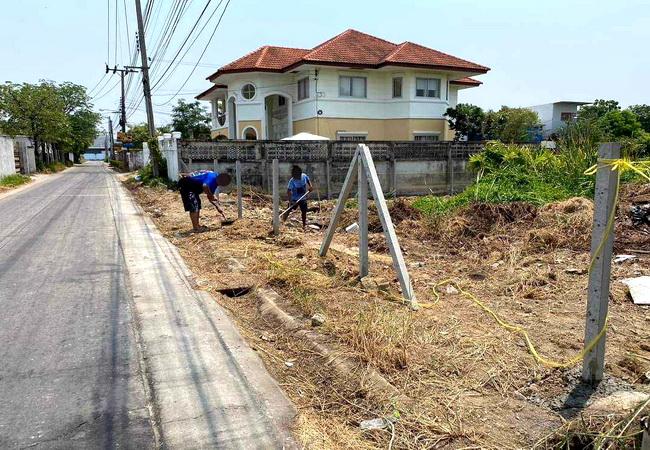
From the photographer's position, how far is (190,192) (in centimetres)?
977

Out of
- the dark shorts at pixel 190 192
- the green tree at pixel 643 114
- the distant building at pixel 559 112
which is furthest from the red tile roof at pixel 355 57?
the green tree at pixel 643 114

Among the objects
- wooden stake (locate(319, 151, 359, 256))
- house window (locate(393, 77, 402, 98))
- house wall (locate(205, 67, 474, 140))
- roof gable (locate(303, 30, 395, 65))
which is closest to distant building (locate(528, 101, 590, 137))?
house wall (locate(205, 67, 474, 140))

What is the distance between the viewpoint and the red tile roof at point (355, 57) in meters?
24.2

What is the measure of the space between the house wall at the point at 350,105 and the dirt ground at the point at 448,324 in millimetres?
16946

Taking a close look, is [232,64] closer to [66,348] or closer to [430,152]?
[430,152]

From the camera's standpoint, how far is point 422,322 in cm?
441

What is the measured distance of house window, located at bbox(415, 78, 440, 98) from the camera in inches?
1008

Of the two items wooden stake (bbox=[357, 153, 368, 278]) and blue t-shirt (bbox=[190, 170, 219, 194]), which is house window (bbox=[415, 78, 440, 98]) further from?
wooden stake (bbox=[357, 153, 368, 278])

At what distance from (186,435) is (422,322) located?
2289 millimetres

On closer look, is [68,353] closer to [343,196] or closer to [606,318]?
[343,196]

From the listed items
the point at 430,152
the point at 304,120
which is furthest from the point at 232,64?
the point at 430,152

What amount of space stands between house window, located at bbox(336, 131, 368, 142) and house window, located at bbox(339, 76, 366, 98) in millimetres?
1886

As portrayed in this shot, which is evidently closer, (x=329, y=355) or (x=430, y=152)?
(x=329, y=355)

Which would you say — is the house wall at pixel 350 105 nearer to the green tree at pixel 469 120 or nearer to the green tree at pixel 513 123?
the green tree at pixel 469 120
